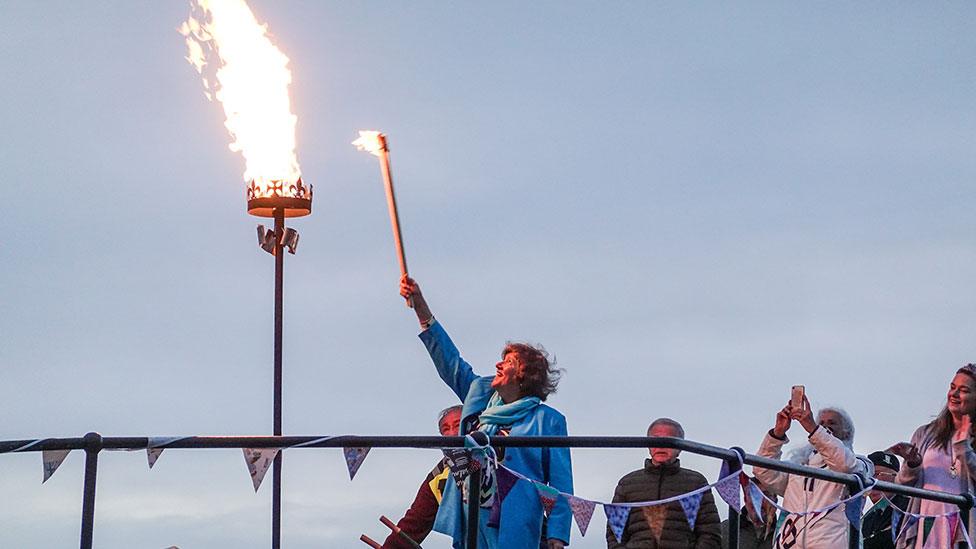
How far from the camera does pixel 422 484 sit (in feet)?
33.9

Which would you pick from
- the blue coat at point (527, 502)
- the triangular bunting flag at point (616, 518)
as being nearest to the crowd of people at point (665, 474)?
the blue coat at point (527, 502)

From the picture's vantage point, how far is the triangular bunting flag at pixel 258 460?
24.4 feet

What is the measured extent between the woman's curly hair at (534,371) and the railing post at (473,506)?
6.07 feet

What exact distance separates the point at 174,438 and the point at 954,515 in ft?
14.9

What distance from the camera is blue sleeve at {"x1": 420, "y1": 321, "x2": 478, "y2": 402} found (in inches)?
384

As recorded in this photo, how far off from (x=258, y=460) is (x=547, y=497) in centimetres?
170

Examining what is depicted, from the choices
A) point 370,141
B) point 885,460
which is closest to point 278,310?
point 370,141

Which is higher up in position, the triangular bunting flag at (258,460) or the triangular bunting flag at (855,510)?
the triangular bunting flag at (258,460)

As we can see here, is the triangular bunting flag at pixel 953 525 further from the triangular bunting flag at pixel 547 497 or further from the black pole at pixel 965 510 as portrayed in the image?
the triangular bunting flag at pixel 547 497

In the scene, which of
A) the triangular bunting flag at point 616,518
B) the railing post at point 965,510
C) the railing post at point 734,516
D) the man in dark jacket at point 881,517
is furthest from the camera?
the man in dark jacket at point 881,517

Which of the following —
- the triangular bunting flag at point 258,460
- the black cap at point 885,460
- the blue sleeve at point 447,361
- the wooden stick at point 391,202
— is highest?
the wooden stick at point 391,202

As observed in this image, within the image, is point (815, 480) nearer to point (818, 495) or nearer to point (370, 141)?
point (818, 495)

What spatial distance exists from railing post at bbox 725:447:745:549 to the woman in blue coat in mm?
1054

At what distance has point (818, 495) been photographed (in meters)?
9.78
